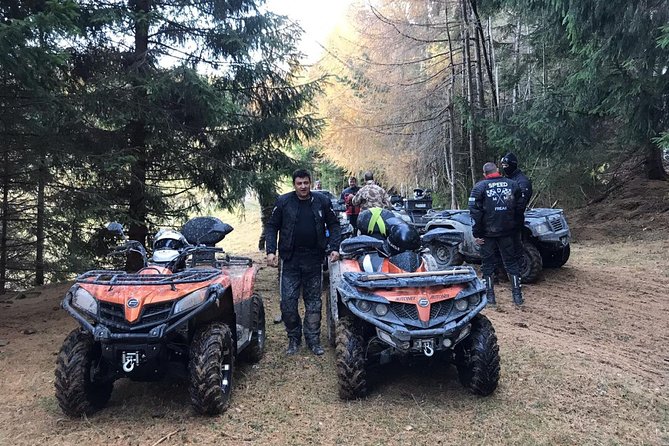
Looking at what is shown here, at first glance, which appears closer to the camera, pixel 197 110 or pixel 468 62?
pixel 197 110

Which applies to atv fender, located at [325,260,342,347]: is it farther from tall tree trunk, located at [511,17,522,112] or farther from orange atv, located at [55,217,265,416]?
tall tree trunk, located at [511,17,522,112]

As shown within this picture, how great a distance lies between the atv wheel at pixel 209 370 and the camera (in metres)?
3.63

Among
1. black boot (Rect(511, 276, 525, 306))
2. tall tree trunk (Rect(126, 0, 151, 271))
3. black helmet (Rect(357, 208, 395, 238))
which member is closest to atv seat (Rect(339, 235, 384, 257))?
black helmet (Rect(357, 208, 395, 238))

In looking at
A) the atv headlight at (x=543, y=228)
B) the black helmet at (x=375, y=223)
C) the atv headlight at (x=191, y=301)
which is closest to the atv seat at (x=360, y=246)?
the black helmet at (x=375, y=223)

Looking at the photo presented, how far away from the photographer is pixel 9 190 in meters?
9.53

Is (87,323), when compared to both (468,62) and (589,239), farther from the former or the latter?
(468,62)

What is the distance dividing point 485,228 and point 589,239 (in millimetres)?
7026

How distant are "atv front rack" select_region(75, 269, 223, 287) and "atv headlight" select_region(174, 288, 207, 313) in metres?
0.12

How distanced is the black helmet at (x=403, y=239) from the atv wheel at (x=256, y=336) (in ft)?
5.03

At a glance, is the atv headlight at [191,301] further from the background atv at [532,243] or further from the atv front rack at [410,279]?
the background atv at [532,243]

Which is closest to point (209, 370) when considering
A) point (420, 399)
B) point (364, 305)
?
point (364, 305)

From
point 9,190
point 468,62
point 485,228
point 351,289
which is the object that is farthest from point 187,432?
point 468,62

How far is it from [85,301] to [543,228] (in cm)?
660

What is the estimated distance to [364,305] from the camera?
13.1ft
